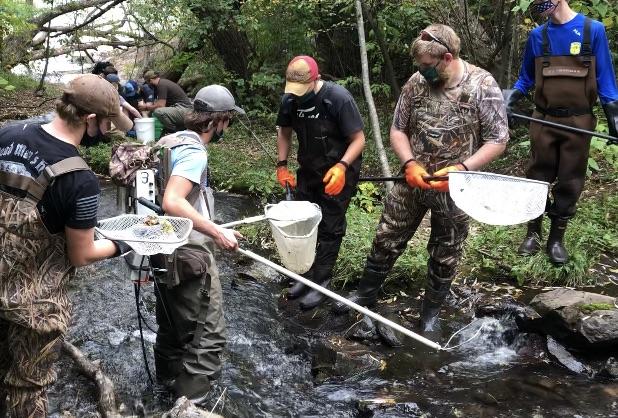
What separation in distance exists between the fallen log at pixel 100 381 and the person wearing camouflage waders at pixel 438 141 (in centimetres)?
222

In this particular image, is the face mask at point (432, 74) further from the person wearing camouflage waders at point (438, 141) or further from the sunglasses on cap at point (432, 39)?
the sunglasses on cap at point (432, 39)

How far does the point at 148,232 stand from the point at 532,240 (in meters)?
4.13

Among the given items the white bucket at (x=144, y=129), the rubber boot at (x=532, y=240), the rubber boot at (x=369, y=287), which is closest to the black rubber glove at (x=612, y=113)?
the rubber boot at (x=532, y=240)

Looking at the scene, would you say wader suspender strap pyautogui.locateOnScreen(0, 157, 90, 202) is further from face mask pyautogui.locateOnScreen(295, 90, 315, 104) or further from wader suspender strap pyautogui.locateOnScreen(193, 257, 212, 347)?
face mask pyautogui.locateOnScreen(295, 90, 315, 104)

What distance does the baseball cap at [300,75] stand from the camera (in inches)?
181

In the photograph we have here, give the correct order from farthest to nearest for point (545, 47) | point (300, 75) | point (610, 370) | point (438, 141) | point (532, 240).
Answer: point (532, 240)
point (545, 47)
point (300, 75)
point (438, 141)
point (610, 370)

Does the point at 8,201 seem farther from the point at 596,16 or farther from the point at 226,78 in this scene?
the point at 226,78

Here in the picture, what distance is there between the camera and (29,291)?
262 cm

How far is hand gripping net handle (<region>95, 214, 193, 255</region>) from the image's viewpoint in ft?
9.26

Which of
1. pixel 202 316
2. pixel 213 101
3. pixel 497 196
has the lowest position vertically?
pixel 202 316

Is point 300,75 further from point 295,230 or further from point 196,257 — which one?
point 196,257

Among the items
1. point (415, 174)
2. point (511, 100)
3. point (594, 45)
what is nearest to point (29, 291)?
point (415, 174)

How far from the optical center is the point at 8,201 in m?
2.52

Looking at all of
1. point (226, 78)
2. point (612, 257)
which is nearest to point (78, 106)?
point (612, 257)
